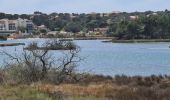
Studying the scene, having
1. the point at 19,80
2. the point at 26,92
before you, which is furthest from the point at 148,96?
the point at 19,80

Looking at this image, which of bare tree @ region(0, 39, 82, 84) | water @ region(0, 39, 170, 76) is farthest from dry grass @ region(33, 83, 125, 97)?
water @ region(0, 39, 170, 76)

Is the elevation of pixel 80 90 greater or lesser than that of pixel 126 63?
greater

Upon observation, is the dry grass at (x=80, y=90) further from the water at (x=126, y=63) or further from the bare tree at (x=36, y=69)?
the water at (x=126, y=63)

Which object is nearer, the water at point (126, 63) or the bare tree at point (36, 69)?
the bare tree at point (36, 69)

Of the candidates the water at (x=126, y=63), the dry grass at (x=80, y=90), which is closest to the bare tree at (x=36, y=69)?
the dry grass at (x=80, y=90)

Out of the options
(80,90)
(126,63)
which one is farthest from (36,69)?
(126,63)

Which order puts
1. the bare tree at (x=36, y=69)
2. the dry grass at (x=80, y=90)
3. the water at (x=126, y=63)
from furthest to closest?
the water at (x=126, y=63)
the bare tree at (x=36, y=69)
the dry grass at (x=80, y=90)

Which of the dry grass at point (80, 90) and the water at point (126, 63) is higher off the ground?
the dry grass at point (80, 90)

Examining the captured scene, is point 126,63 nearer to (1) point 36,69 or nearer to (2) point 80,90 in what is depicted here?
(1) point 36,69

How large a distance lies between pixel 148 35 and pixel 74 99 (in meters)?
169

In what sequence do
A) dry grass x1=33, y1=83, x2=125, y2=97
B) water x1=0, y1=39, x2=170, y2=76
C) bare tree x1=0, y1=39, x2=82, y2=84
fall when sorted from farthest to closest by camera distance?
water x1=0, y1=39, x2=170, y2=76 < bare tree x1=0, y1=39, x2=82, y2=84 < dry grass x1=33, y1=83, x2=125, y2=97

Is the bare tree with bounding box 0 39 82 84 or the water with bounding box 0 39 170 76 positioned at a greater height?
the bare tree with bounding box 0 39 82 84

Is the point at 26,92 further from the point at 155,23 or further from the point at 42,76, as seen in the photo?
the point at 155,23

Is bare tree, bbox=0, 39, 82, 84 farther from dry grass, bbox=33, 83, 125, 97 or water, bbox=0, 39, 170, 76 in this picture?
water, bbox=0, 39, 170, 76
